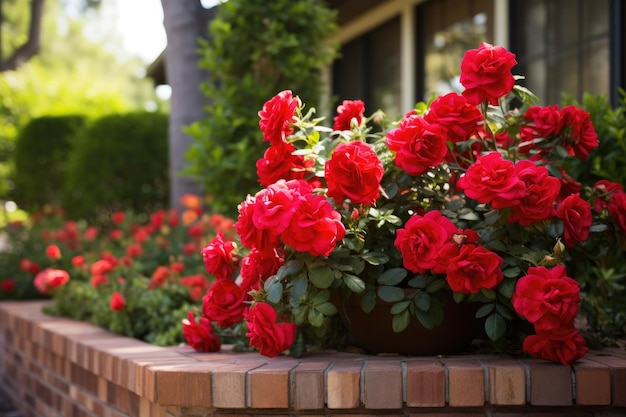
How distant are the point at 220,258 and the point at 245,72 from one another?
261 centimetres

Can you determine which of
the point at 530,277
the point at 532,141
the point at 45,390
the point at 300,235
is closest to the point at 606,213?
the point at 532,141

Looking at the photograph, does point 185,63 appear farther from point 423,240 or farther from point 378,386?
point 378,386

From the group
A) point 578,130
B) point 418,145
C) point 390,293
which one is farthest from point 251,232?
point 578,130

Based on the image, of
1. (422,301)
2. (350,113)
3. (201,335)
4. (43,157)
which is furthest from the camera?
(43,157)

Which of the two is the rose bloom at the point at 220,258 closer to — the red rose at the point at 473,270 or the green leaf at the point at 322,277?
the green leaf at the point at 322,277

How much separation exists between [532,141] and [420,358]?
0.89 m

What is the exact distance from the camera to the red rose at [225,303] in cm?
294

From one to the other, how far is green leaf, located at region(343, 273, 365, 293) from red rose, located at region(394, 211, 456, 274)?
156 millimetres

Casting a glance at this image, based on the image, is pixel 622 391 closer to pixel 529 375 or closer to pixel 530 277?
A: pixel 529 375

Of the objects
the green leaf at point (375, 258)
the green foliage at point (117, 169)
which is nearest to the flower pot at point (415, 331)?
the green leaf at point (375, 258)

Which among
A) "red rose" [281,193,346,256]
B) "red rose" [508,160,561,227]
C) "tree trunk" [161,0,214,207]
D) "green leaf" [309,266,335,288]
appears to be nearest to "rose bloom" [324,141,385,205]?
"red rose" [281,193,346,256]

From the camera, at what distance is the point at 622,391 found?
7.91 ft

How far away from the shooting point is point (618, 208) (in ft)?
9.28

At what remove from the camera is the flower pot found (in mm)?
2717
